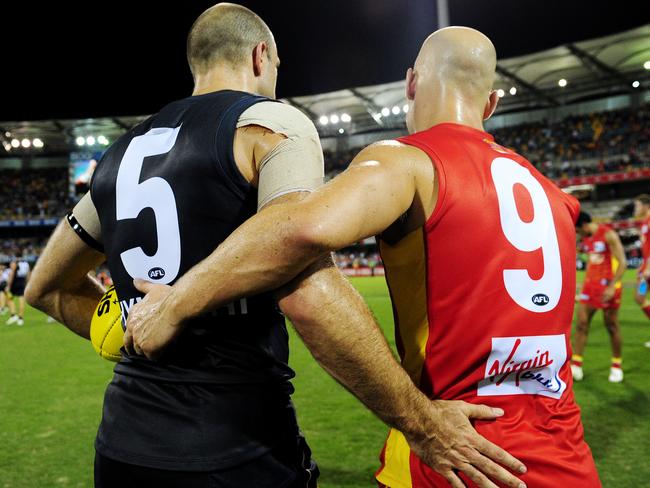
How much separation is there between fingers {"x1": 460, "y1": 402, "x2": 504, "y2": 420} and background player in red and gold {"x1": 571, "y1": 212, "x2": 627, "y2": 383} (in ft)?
21.0

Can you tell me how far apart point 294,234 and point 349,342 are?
30cm

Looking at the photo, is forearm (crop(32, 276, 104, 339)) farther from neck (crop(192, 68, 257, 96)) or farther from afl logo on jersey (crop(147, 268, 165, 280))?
neck (crop(192, 68, 257, 96))

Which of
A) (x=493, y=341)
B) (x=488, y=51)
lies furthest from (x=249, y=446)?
(x=488, y=51)

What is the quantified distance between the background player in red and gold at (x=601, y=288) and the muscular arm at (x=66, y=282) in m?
6.65

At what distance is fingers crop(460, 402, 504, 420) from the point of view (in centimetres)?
155

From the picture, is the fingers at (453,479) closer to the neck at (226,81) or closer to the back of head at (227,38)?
the neck at (226,81)

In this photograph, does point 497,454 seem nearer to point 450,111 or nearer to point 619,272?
point 450,111

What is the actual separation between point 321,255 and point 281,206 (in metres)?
0.16

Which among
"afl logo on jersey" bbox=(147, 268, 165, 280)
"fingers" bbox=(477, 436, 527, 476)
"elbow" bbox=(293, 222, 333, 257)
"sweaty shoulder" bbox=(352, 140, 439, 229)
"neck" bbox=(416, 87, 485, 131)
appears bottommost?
"fingers" bbox=(477, 436, 527, 476)

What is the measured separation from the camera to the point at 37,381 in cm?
825

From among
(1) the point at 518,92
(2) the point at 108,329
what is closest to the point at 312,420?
(2) the point at 108,329

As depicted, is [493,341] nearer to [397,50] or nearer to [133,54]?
[133,54]

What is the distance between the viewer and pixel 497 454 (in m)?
1.47

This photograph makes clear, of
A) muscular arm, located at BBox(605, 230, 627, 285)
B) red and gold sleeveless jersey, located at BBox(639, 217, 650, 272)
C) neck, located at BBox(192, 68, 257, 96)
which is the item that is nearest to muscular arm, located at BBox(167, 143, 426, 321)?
neck, located at BBox(192, 68, 257, 96)
